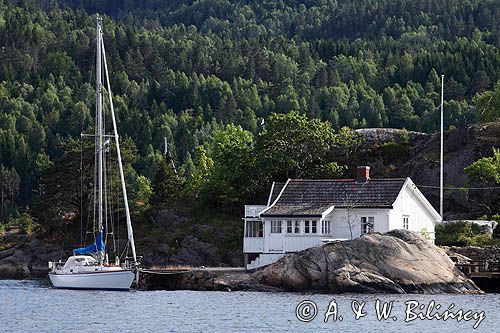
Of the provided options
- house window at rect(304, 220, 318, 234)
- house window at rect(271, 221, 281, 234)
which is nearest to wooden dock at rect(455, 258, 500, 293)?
house window at rect(304, 220, 318, 234)

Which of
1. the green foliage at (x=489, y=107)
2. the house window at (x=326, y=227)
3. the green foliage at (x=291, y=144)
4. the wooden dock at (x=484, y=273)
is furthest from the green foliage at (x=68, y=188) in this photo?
the wooden dock at (x=484, y=273)

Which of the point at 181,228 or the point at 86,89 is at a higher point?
the point at 86,89

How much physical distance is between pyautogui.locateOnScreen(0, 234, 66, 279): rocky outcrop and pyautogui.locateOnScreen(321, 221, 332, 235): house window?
1002 inches

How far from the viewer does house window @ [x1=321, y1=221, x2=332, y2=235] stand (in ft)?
217

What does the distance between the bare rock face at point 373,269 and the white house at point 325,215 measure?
4.26 meters

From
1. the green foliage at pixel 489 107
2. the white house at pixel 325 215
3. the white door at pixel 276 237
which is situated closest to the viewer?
the white house at pixel 325 215

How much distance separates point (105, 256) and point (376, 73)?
112922mm

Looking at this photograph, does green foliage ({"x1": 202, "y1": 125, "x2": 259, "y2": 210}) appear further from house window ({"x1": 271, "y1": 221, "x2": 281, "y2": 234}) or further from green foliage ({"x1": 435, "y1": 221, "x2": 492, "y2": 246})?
green foliage ({"x1": 435, "y1": 221, "x2": 492, "y2": 246})

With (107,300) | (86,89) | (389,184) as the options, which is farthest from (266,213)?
(86,89)

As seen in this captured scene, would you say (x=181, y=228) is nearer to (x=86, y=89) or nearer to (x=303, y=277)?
(x=303, y=277)

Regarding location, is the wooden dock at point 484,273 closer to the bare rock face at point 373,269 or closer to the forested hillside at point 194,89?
the bare rock face at point 373,269

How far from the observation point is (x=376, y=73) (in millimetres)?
176000

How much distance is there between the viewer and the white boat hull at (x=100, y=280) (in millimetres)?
63125

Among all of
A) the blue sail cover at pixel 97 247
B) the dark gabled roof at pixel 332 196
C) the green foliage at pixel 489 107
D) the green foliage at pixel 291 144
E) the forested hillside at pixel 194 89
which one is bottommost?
the blue sail cover at pixel 97 247
